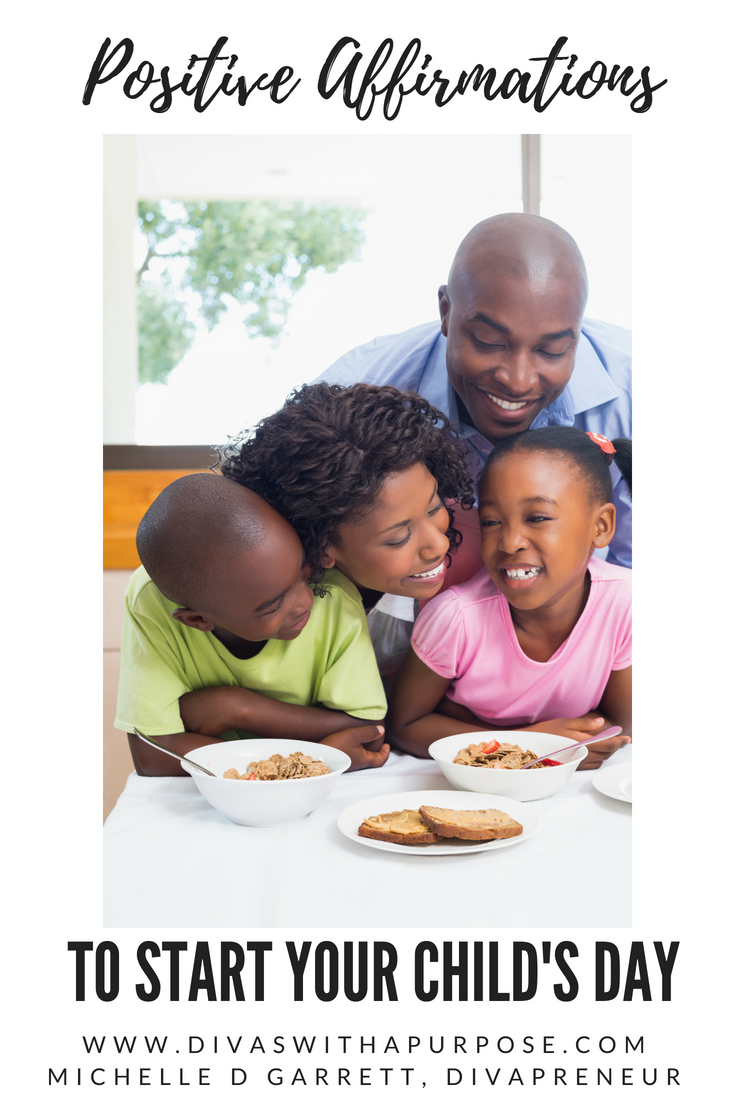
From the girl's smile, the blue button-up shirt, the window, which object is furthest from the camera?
the window

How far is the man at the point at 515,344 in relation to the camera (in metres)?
0.93

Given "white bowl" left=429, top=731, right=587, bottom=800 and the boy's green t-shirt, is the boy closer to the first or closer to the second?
the boy's green t-shirt

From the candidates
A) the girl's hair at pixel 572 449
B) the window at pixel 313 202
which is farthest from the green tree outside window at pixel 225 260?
the girl's hair at pixel 572 449

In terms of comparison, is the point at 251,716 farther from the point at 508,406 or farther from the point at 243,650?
the point at 508,406

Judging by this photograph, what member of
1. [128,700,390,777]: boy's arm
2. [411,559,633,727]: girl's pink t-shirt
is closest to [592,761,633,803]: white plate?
[411,559,633,727]: girl's pink t-shirt

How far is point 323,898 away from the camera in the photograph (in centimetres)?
68

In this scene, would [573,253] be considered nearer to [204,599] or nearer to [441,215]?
[204,599]

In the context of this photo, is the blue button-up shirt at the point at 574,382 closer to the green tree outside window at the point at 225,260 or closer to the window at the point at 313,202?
the window at the point at 313,202

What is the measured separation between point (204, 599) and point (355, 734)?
0.89ft

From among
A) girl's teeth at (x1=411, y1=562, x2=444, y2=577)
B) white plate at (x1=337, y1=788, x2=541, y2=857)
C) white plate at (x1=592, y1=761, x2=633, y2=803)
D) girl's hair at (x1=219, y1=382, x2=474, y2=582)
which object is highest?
girl's hair at (x1=219, y1=382, x2=474, y2=582)

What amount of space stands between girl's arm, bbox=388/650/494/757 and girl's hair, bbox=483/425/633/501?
28cm

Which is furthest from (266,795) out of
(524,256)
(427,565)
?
(524,256)

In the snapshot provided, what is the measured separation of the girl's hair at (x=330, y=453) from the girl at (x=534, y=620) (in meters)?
0.12

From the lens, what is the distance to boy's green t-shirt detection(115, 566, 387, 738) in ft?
3.04
